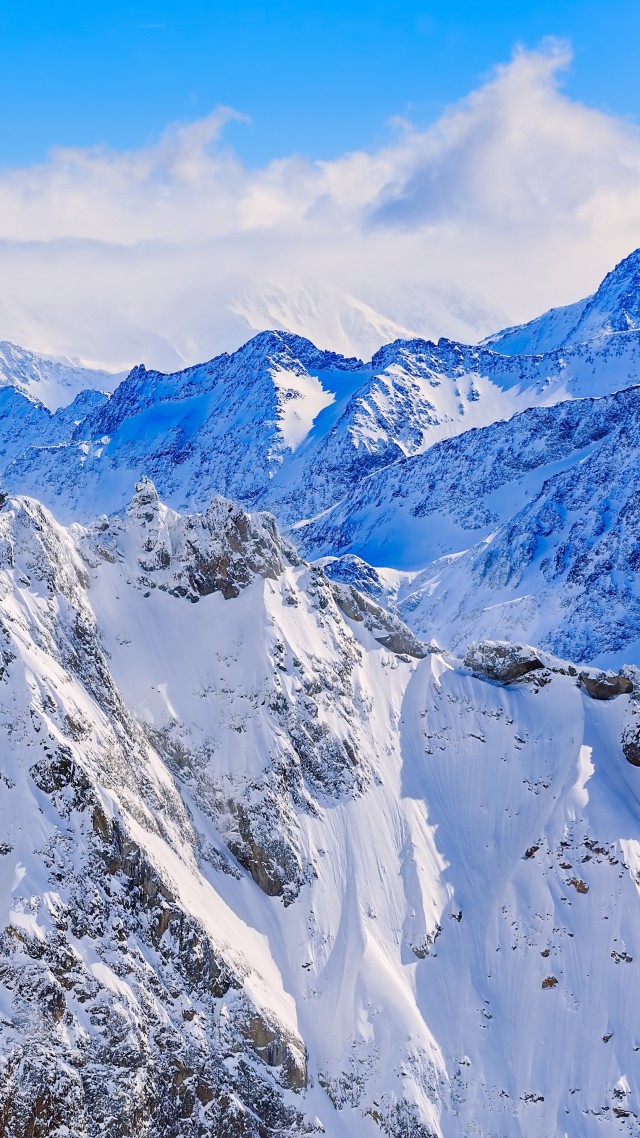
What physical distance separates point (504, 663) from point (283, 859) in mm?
44433

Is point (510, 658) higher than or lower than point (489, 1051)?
higher

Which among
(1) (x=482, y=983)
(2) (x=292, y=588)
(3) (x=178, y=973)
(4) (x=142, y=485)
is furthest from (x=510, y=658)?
(3) (x=178, y=973)

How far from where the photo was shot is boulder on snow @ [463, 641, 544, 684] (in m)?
143

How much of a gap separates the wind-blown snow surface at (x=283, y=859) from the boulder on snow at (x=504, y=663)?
188 cm

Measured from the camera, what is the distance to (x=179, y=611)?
5108 inches

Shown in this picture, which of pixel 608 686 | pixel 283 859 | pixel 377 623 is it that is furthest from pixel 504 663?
pixel 283 859

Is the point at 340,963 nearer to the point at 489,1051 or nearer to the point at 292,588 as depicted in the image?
the point at 489,1051

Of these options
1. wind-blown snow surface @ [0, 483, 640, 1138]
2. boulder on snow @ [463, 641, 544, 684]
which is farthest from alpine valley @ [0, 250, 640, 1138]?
boulder on snow @ [463, 641, 544, 684]

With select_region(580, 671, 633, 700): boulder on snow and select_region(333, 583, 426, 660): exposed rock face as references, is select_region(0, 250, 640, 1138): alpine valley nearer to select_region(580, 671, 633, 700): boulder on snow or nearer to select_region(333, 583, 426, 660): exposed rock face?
select_region(580, 671, 633, 700): boulder on snow

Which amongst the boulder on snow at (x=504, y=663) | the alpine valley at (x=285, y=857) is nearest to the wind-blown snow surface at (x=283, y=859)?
the alpine valley at (x=285, y=857)

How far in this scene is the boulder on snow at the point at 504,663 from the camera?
142625 mm

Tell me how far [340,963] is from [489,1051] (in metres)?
17.6

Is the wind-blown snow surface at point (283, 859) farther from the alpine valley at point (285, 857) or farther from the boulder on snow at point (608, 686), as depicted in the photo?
the boulder on snow at point (608, 686)

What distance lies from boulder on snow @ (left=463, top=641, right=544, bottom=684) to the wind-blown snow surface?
188 cm
